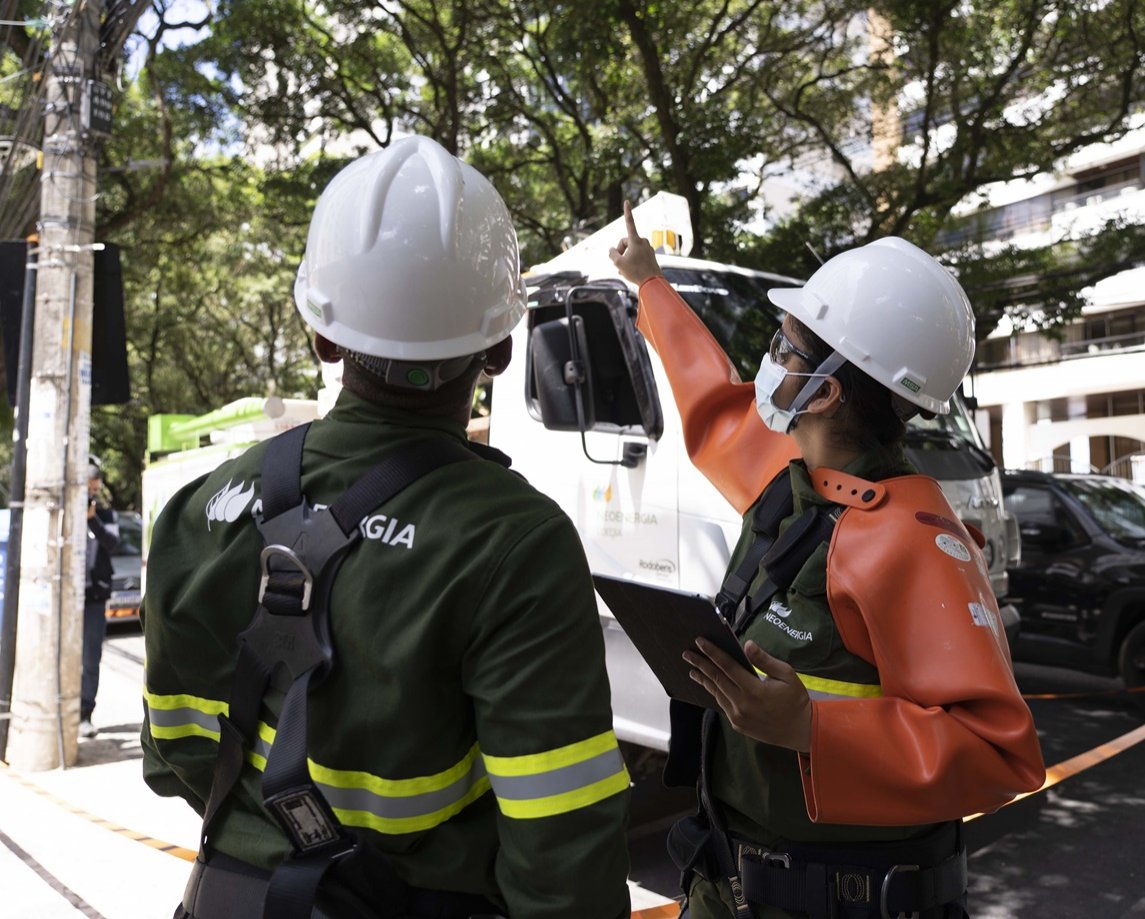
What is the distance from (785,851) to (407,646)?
989mm

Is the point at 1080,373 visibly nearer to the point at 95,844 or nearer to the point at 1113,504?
the point at 1113,504

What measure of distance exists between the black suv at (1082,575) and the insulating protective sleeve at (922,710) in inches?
291

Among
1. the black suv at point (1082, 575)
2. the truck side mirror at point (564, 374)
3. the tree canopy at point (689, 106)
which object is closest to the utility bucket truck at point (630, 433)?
the truck side mirror at point (564, 374)

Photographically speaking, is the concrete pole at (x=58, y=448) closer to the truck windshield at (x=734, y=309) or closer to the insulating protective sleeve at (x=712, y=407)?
the truck windshield at (x=734, y=309)

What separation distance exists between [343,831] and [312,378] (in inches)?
918

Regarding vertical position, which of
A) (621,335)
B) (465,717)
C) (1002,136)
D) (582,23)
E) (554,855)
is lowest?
(554,855)

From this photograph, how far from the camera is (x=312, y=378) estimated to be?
2389 centimetres

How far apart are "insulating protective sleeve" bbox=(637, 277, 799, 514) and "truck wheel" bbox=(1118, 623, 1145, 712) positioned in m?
6.87

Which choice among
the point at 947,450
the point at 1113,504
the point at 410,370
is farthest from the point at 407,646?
the point at 1113,504

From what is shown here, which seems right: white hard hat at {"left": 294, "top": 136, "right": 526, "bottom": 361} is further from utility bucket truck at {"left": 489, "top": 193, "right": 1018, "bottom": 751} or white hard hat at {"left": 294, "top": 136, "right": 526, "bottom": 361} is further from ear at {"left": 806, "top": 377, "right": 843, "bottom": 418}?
utility bucket truck at {"left": 489, "top": 193, "right": 1018, "bottom": 751}

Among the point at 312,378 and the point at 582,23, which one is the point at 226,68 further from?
the point at 312,378

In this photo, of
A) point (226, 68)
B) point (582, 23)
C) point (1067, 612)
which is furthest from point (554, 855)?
point (226, 68)

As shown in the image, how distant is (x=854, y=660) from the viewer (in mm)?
1835

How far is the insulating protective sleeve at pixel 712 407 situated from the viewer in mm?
2525
